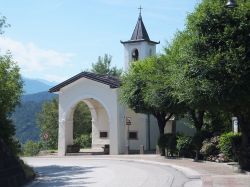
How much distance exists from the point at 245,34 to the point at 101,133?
28981 millimetres

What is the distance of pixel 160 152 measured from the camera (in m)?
34.4

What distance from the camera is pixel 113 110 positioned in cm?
4000

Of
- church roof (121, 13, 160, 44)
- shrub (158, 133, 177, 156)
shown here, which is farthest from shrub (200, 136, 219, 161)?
church roof (121, 13, 160, 44)

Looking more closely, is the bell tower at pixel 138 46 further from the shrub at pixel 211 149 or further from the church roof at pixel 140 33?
the shrub at pixel 211 149

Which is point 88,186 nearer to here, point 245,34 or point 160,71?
point 245,34

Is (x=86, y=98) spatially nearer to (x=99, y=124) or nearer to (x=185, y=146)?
(x=99, y=124)

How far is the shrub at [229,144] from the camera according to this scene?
23.5m

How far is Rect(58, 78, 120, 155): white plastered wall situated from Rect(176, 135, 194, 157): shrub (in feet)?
32.1

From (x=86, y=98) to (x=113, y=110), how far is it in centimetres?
327

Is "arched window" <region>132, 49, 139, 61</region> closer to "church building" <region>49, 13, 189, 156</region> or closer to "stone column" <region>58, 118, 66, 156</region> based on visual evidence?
"church building" <region>49, 13, 189, 156</region>

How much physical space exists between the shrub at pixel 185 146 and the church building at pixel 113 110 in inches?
A: 337

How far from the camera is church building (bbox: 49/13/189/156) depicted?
39844 millimetres

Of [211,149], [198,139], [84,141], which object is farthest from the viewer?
[84,141]

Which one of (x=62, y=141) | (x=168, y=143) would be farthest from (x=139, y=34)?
(x=168, y=143)
